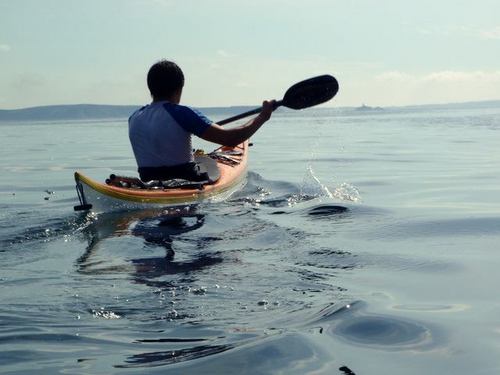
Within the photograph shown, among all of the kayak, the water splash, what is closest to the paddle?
the kayak

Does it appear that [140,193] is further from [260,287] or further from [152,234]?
[260,287]

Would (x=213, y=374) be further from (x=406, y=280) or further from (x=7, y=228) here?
(x=7, y=228)

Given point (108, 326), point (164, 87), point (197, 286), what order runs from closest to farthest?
point (108, 326) → point (197, 286) → point (164, 87)

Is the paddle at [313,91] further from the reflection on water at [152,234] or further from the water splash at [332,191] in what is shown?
the reflection on water at [152,234]

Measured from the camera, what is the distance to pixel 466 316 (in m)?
4.19

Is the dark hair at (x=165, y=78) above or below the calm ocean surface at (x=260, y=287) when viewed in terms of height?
above

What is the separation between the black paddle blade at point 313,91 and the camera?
8.90 m

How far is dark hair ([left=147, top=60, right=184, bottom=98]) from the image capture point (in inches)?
313

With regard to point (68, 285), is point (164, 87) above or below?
above

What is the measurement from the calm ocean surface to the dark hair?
1446 mm

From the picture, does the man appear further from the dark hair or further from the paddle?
the paddle

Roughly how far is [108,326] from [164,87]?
4.55m

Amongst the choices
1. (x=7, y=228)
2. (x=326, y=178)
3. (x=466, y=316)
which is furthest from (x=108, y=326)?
(x=326, y=178)

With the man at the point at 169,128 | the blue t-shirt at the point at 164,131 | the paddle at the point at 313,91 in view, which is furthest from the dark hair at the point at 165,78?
the paddle at the point at 313,91
